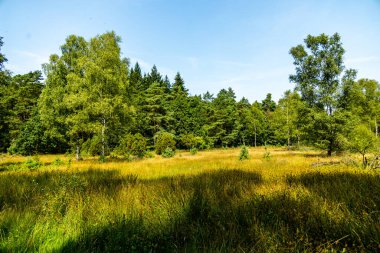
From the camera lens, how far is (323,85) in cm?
1995

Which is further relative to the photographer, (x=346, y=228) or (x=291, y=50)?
(x=291, y=50)

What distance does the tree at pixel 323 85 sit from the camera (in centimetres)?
1884

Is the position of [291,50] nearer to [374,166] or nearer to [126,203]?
[374,166]

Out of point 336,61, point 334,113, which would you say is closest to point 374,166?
point 334,113

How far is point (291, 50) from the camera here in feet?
70.2

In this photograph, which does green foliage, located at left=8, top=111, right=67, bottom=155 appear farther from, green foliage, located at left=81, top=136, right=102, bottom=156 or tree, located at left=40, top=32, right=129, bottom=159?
green foliage, located at left=81, top=136, right=102, bottom=156

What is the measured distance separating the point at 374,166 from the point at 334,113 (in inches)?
569

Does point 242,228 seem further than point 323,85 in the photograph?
No

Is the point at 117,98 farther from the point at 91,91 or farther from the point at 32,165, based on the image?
the point at 32,165

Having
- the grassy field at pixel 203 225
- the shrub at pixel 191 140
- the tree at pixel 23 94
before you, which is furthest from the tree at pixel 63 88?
the shrub at pixel 191 140

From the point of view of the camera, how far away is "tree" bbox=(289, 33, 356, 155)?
18844 millimetres

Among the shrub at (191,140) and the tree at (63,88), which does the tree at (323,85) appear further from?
the shrub at (191,140)

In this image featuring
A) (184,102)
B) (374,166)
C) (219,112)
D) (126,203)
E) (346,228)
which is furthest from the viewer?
(219,112)

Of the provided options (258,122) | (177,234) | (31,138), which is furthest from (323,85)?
(31,138)
